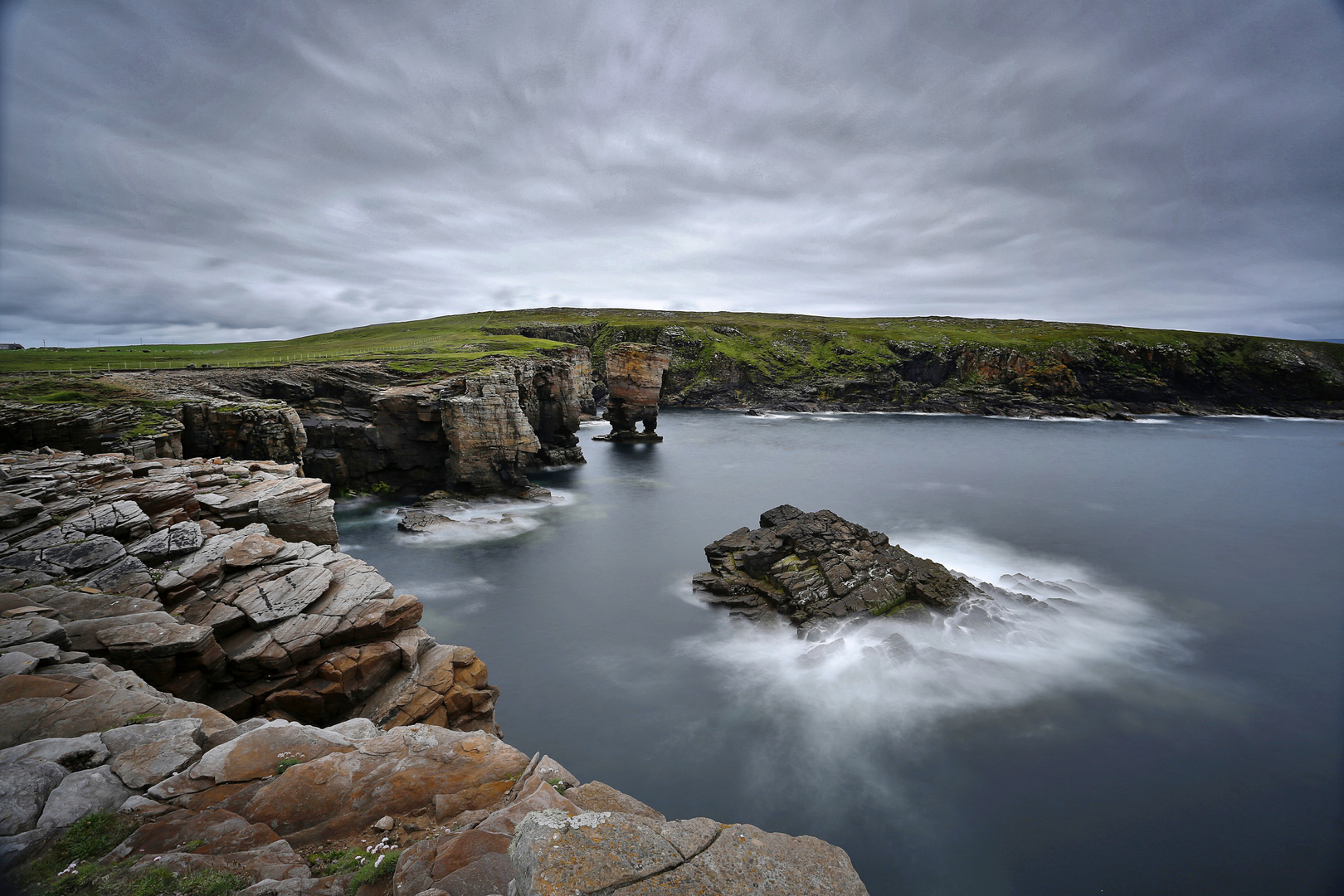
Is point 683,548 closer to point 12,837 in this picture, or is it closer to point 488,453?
point 488,453

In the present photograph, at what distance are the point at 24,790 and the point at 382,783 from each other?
3524mm

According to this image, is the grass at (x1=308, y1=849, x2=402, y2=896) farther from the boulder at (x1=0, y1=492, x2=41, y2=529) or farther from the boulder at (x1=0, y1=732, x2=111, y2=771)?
the boulder at (x1=0, y1=492, x2=41, y2=529)

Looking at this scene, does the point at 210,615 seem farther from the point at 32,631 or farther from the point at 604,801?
the point at 604,801

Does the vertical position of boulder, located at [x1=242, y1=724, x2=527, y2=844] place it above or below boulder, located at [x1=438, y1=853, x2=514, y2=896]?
below

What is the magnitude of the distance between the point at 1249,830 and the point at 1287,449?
88570 millimetres

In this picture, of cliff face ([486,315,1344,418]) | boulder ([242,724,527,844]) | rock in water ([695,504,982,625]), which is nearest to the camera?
boulder ([242,724,527,844])

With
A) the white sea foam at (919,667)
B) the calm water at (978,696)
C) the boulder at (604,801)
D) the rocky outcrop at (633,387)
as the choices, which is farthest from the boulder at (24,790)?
the rocky outcrop at (633,387)

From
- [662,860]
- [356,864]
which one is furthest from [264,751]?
[662,860]

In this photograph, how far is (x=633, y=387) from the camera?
73312 mm

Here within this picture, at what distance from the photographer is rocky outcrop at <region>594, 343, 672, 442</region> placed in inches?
2790

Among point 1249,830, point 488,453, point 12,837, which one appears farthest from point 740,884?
point 488,453

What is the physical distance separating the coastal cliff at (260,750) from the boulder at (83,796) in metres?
0.03

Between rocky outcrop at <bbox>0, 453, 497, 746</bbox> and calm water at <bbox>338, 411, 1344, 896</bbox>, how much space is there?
687 cm

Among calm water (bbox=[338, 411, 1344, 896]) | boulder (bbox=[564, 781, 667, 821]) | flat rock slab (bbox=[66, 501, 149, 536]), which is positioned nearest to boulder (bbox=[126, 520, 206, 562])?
flat rock slab (bbox=[66, 501, 149, 536])
